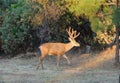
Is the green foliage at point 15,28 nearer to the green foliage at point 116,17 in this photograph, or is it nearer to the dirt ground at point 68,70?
the dirt ground at point 68,70

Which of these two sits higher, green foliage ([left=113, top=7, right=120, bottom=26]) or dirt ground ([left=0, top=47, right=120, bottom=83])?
green foliage ([left=113, top=7, right=120, bottom=26])

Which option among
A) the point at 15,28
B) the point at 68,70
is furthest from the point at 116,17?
the point at 15,28

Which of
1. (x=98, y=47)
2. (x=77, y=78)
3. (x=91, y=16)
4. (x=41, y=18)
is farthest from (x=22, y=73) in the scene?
(x=98, y=47)

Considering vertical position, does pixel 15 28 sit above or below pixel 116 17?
below

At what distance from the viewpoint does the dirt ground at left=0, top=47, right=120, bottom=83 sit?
1379 centimetres

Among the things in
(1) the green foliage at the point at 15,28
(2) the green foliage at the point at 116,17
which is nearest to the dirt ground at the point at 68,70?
(1) the green foliage at the point at 15,28

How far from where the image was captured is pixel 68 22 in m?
20.9

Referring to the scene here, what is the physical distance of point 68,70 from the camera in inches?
642

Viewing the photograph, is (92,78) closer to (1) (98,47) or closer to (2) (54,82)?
(2) (54,82)

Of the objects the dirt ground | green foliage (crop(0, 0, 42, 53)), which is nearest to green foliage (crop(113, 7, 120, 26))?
the dirt ground

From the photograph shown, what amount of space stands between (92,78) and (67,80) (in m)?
0.89

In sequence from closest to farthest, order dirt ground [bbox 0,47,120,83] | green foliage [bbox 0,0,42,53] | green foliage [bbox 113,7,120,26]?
dirt ground [bbox 0,47,120,83] → green foliage [bbox 113,7,120,26] → green foliage [bbox 0,0,42,53]

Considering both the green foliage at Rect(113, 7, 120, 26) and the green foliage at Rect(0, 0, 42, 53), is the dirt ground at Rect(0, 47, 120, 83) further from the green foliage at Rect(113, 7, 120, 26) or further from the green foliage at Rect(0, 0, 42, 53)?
the green foliage at Rect(113, 7, 120, 26)

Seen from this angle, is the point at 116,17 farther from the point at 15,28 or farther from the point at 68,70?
the point at 15,28
